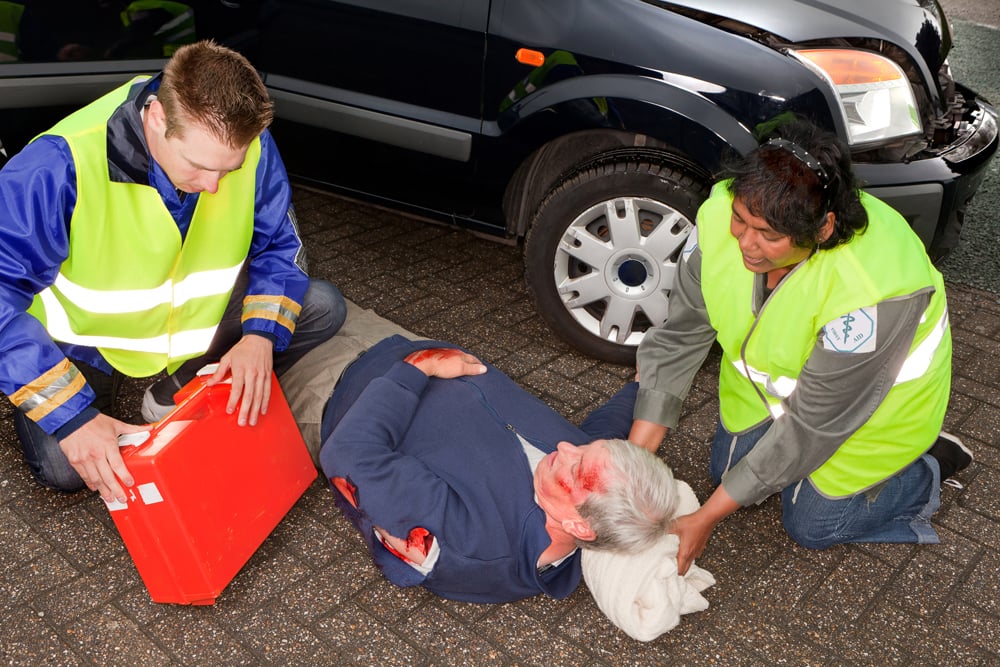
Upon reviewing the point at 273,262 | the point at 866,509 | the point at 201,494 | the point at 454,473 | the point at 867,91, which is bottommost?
the point at 866,509

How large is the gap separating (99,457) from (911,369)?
223cm

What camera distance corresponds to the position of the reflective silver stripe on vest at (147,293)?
8.96ft

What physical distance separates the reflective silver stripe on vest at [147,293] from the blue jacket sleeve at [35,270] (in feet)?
0.51

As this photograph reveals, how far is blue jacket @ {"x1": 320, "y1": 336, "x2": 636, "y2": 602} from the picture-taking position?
247cm

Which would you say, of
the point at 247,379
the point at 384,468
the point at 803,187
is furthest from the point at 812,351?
the point at 247,379

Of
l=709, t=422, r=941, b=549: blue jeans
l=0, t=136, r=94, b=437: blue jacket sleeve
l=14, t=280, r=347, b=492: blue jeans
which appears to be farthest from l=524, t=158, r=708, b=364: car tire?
l=0, t=136, r=94, b=437: blue jacket sleeve

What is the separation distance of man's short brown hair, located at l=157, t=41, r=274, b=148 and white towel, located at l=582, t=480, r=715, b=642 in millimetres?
1472

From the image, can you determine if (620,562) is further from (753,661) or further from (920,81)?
(920,81)

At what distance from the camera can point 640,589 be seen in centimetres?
251

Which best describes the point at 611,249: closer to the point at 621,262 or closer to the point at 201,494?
the point at 621,262

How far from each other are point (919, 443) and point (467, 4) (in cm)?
222

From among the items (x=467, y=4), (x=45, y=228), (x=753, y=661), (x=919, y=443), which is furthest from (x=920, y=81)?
(x=45, y=228)

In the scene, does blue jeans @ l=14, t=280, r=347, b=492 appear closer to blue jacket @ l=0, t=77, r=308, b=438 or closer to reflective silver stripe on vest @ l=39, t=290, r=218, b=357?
reflective silver stripe on vest @ l=39, t=290, r=218, b=357

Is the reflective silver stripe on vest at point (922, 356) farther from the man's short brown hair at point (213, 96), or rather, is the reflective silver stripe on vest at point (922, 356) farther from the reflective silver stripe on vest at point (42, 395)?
the reflective silver stripe on vest at point (42, 395)
